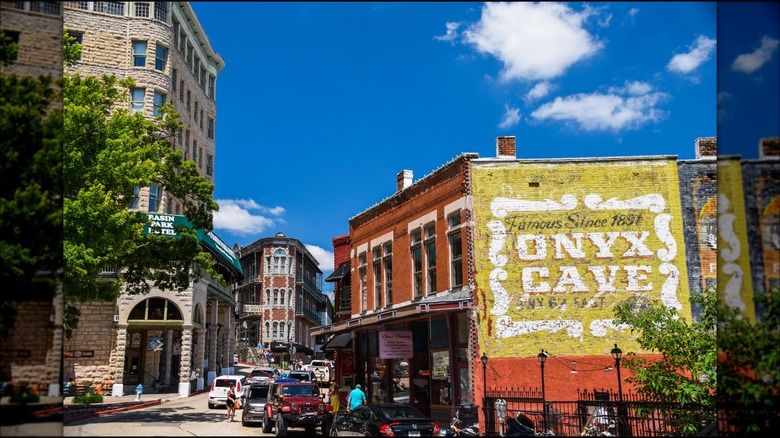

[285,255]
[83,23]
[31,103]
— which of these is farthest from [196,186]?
[285,255]

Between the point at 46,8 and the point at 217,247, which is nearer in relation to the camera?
the point at 46,8

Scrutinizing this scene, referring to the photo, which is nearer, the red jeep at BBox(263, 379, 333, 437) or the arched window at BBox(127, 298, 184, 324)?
the red jeep at BBox(263, 379, 333, 437)

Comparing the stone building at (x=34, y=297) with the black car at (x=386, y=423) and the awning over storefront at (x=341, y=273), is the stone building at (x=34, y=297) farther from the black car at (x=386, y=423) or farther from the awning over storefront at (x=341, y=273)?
the awning over storefront at (x=341, y=273)

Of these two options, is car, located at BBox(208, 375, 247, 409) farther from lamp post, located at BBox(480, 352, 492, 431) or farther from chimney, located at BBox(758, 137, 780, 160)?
chimney, located at BBox(758, 137, 780, 160)

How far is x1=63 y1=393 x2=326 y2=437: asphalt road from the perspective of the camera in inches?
738

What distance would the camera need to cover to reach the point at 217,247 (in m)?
49.5

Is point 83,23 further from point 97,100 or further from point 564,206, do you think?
point 564,206

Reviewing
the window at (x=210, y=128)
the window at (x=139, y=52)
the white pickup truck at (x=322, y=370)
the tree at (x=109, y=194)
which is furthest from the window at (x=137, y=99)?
the white pickup truck at (x=322, y=370)

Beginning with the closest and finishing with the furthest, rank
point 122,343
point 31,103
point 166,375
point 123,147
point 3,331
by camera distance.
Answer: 1. point 3,331
2. point 31,103
3. point 123,147
4. point 122,343
5. point 166,375

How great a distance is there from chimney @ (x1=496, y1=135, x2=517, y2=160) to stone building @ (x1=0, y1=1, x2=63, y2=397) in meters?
19.0

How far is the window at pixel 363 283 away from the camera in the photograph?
3523 cm

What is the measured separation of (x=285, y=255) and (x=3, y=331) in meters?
80.6

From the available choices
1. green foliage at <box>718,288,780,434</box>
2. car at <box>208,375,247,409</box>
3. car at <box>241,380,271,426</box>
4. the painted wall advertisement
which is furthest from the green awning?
green foliage at <box>718,288,780,434</box>

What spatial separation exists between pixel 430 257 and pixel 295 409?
9219 mm
